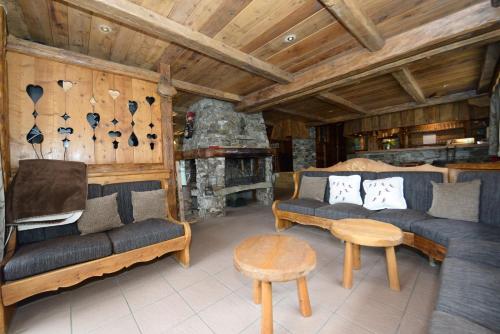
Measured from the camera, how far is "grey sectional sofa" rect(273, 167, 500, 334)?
886 mm

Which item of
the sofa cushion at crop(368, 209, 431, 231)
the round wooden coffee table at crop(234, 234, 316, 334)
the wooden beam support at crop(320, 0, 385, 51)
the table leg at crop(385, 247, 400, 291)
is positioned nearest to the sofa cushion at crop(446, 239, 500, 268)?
the table leg at crop(385, 247, 400, 291)

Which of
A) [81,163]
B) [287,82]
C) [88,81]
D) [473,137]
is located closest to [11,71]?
[88,81]

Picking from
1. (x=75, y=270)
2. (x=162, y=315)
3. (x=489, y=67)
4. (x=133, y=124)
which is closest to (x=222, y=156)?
(x=133, y=124)

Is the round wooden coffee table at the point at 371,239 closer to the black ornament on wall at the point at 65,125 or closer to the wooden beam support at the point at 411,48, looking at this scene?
the wooden beam support at the point at 411,48

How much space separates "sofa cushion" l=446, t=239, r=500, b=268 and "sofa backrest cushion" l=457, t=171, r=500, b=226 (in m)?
0.56

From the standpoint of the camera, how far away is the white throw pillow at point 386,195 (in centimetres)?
242

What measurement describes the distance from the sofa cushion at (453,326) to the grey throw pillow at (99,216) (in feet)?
8.30

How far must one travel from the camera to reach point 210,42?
88.4 inches

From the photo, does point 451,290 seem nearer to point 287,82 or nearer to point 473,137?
point 287,82

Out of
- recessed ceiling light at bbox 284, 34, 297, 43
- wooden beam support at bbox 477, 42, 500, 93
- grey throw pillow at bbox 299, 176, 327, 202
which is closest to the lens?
recessed ceiling light at bbox 284, 34, 297, 43

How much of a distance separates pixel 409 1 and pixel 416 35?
1.77ft

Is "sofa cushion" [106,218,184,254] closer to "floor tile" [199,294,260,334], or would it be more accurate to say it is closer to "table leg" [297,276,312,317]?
"floor tile" [199,294,260,334]

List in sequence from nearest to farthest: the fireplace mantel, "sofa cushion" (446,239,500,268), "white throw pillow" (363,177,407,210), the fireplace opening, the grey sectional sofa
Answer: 1. the grey sectional sofa
2. "sofa cushion" (446,239,500,268)
3. "white throw pillow" (363,177,407,210)
4. the fireplace mantel
5. the fireplace opening

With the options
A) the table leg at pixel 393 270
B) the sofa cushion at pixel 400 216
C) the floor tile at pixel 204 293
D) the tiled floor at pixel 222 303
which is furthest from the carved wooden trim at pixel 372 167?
the floor tile at pixel 204 293
